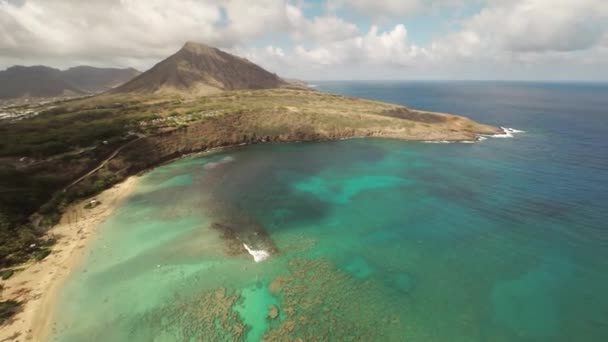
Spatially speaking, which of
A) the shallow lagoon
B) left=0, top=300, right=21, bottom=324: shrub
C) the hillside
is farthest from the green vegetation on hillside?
the shallow lagoon

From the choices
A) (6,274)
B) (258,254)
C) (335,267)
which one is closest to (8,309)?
(6,274)

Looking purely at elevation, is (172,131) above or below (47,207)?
above

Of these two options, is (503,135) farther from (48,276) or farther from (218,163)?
(48,276)

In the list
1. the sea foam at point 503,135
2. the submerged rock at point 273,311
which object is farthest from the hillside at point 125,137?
the submerged rock at point 273,311

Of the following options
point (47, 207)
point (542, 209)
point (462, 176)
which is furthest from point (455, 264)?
point (47, 207)

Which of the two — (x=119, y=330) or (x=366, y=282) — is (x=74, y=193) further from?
(x=366, y=282)

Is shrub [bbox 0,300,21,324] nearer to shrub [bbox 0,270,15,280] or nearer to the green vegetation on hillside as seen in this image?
shrub [bbox 0,270,15,280]
